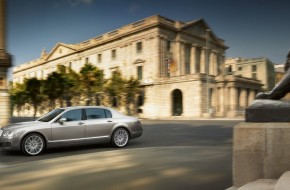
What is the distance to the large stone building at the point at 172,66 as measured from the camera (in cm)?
4381

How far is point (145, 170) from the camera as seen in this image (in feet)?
19.3

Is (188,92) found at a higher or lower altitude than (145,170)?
higher

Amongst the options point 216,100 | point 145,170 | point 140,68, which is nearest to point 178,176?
point 145,170

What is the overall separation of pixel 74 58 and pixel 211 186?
211 ft

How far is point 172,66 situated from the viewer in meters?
47.5

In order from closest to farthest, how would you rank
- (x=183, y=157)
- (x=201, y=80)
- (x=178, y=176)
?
(x=178, y=176)
(x=183, y=157)
(x=201, y=80)

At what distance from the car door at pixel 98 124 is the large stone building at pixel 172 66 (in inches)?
1221

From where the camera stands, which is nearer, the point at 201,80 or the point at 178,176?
the point at 178,176

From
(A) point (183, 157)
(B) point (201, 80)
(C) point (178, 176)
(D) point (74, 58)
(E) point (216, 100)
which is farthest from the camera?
(D) point (74, 58)

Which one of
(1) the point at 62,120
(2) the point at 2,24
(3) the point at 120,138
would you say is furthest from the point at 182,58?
(1) the point at 62,120

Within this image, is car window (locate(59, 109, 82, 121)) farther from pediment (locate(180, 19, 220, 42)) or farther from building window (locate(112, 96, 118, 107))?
pediment (locate(180, 19, 220, 42))

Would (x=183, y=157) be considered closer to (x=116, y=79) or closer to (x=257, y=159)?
(x=257, y=159)

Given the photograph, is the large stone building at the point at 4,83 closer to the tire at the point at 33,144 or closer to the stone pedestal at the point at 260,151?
the tire at the point at 33,144

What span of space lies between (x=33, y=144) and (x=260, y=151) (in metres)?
6.80
